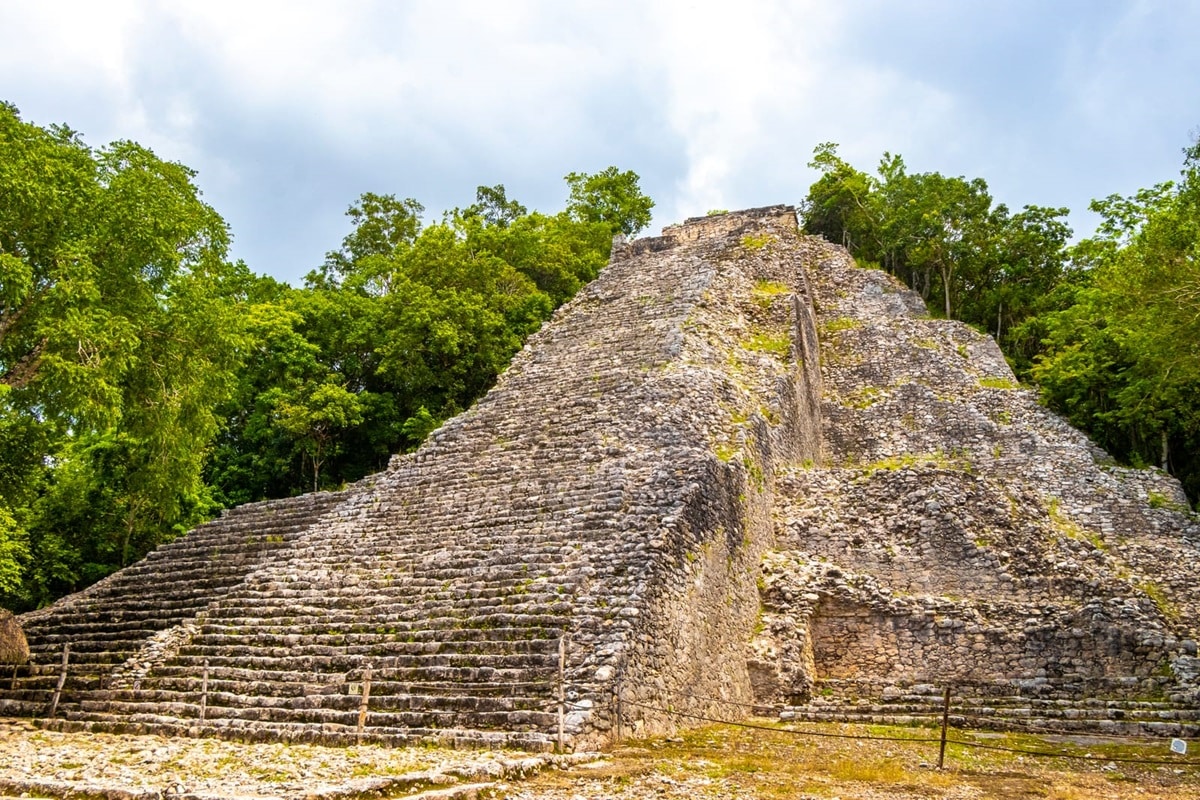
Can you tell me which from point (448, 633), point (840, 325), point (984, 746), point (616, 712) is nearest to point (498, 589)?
point (448, 633)

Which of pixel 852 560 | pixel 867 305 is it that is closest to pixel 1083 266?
pixel 867 305

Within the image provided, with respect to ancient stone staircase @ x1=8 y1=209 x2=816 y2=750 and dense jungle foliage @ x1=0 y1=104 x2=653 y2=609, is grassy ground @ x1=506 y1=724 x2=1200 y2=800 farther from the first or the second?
dense jungle foliage @ x1=0 y1=104 x2=653 y2=609

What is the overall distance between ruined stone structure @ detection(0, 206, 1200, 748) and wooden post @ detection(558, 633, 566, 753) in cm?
6

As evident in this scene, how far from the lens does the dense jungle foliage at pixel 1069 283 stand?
10836 mm

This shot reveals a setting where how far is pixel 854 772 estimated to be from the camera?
22.0 feet

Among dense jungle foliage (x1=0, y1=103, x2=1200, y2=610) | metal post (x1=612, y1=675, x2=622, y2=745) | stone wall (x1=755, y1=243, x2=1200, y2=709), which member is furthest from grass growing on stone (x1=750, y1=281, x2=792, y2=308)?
metal post (x1=612, y1=675, x2=622, y2=745)

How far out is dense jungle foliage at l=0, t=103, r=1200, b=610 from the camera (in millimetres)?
9617

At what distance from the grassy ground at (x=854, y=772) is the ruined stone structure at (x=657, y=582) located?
82 centimetres

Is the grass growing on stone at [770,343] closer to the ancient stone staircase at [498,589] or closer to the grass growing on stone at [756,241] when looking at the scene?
the ancient stone staircase at [498,589]

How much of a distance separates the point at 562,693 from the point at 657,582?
6.74ft

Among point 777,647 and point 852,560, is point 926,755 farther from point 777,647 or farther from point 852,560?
point 852,560

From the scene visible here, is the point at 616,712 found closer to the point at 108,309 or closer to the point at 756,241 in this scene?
the point at 108,309

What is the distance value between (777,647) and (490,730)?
15.9 ft

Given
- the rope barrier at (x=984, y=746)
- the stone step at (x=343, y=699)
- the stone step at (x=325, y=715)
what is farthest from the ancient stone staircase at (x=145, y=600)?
the rope barrier at (x=984, y=746)
